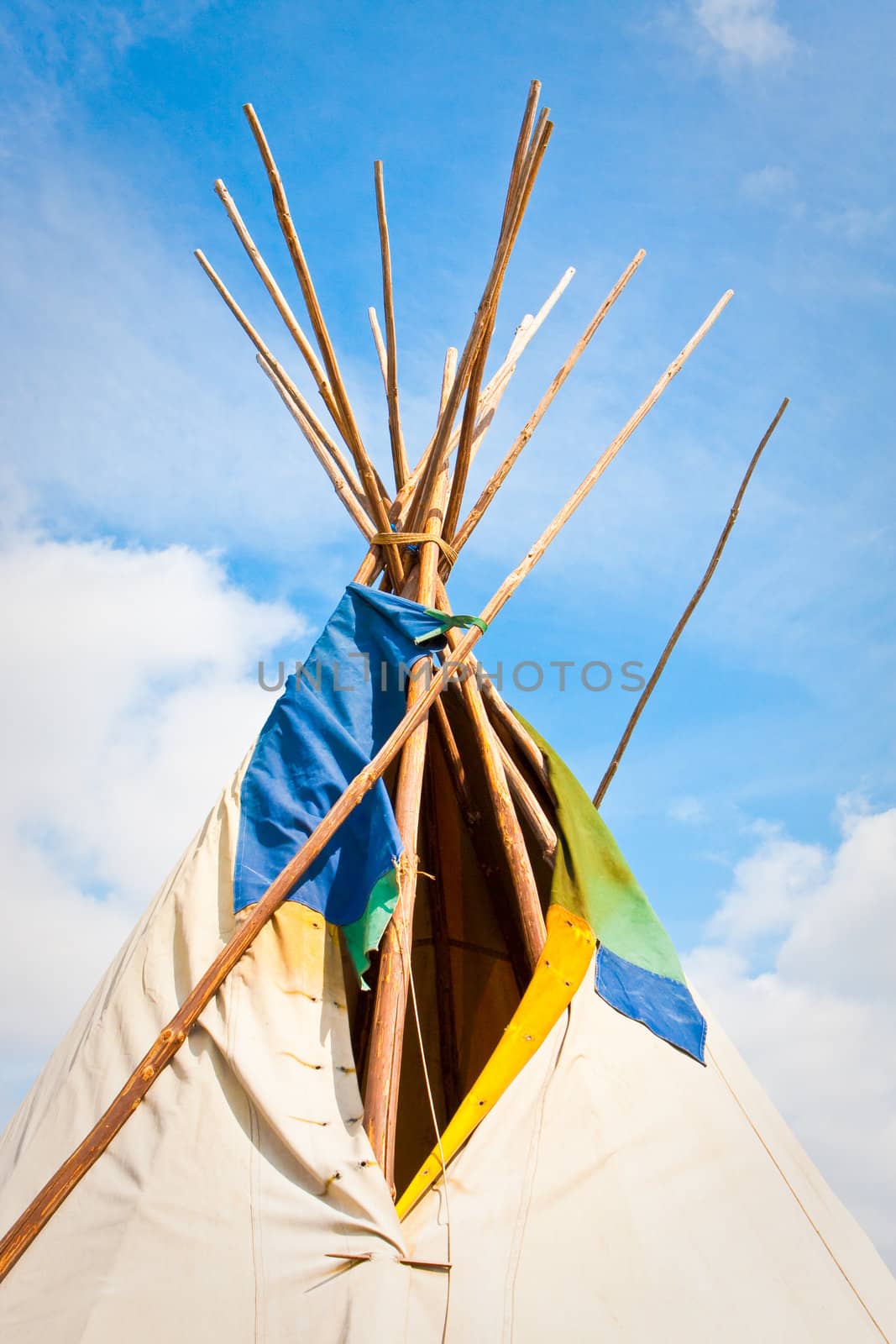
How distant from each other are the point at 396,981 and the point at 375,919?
0.17 m

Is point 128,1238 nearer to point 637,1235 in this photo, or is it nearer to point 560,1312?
point 560,1312

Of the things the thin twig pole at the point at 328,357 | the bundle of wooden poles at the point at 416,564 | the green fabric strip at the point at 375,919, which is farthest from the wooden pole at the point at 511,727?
the green fabric strip at the point at 375,919

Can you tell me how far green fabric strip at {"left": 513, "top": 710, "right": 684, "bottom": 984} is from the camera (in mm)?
2951

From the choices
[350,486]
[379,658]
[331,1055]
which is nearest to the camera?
[331,1055]

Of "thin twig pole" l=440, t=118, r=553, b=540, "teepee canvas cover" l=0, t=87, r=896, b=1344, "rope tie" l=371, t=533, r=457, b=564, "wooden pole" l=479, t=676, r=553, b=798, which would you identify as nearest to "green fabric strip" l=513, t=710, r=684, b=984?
"teepee canvas cover" l=0, t=87, r=896, b=1344

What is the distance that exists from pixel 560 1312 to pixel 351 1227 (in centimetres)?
45

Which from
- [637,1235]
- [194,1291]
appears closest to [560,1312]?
[637,1235]

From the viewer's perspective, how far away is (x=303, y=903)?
8.93 feet

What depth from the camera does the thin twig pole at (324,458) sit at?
3.95 m

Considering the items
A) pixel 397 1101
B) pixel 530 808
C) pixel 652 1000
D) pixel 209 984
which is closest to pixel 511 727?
pixel 530 808

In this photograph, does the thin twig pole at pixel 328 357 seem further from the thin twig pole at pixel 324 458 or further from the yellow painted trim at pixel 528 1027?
the yellow painted trim at pixel 528 1027

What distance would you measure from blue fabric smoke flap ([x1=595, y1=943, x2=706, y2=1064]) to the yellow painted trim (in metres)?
0.10

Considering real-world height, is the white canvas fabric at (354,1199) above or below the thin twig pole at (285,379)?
below

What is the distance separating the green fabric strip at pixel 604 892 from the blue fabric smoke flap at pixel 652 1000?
0.04 metres
